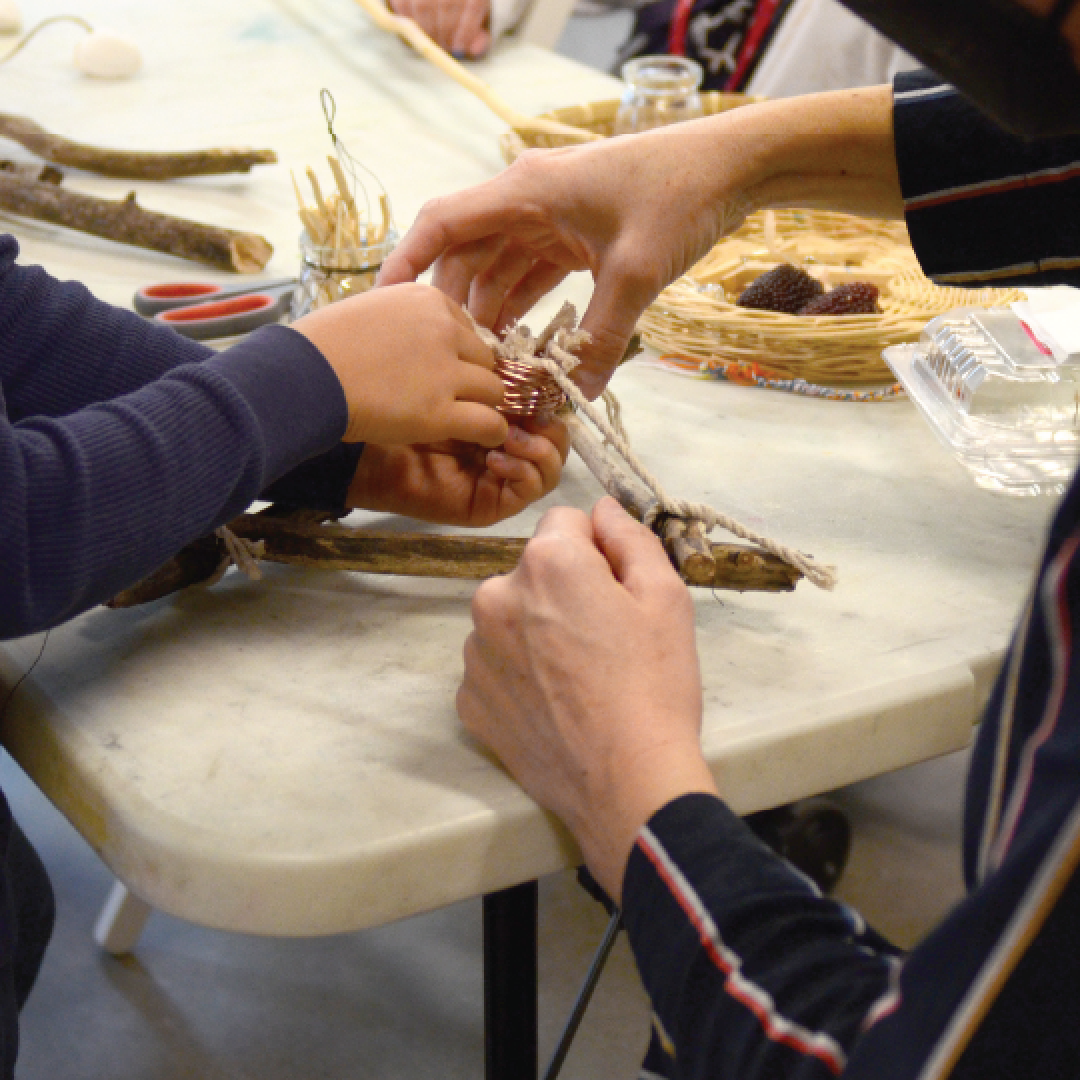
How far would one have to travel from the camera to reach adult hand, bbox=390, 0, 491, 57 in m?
2.04

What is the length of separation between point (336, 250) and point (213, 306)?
0.13 m

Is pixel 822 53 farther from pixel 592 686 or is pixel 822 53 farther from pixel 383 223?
pixel 592 686

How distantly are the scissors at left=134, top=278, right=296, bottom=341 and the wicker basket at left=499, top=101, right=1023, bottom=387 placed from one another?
37 centimetres

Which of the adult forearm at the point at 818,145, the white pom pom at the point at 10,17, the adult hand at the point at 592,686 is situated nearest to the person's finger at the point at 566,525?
the adult hand at the point at 592,686

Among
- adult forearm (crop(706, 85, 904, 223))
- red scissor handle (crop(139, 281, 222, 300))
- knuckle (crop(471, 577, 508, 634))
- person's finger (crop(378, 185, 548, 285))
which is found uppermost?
adult forearm (crop(706, 85, 904, 223))

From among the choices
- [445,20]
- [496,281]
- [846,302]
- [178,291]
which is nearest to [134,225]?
[178,291]

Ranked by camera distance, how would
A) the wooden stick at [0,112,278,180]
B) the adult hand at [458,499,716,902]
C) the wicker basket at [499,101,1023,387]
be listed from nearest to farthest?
the adult hand at [458,499,716,902]
the wicker basket at [499,101,1023,387]
the wooden stick at [0,112,278,180]

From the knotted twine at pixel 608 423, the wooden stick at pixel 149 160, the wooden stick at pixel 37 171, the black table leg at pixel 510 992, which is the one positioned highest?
the knotted twine at pixel 608 423

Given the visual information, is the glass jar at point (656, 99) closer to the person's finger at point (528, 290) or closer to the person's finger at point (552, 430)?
the person's finger at point (528, 290)

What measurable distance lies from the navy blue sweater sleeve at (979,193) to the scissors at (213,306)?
1.97 ft

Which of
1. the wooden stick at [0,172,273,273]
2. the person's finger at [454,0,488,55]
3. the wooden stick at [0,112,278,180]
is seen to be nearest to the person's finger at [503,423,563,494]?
the wooden stick at [0,172,273,273]

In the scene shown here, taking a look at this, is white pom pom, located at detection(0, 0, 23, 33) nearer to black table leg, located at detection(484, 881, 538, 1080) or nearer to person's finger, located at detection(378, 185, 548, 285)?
person's finger, located at detection(378, 185, 548, 285)

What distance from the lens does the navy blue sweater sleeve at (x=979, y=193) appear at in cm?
84

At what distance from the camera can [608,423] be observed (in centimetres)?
80
